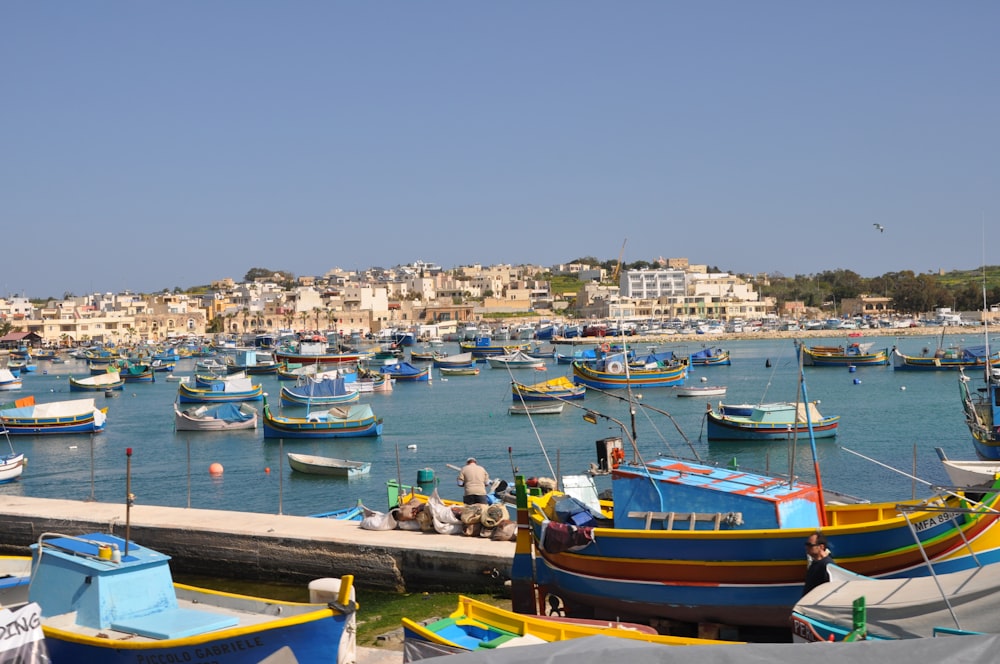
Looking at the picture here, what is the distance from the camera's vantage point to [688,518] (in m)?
12.7

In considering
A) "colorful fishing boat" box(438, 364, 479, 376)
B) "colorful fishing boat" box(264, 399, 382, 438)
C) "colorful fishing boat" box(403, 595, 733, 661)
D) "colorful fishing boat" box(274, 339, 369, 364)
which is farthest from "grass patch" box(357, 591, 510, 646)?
"colorful fishing boat" box(274, 339, 369, 364)

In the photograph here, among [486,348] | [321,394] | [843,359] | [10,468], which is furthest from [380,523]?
[486,348]

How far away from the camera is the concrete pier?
1530 cm

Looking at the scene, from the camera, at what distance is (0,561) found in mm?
13914

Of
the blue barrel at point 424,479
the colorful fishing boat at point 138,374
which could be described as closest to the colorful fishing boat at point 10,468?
the blue barrel at point 424,479

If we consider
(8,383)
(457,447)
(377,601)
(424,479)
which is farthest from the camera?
(8,383)

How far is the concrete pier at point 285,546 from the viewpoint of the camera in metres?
15.3

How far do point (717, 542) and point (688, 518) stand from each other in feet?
1.94

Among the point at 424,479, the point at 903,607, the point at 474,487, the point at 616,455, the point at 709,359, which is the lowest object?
the point at 709,359

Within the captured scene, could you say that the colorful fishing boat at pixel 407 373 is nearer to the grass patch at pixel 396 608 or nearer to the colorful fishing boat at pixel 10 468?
the colorful fishing boat at pixel 10 468

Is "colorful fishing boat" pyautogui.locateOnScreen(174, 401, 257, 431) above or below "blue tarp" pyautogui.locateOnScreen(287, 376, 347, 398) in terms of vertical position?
below

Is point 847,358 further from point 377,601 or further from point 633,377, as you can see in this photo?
point 377,601

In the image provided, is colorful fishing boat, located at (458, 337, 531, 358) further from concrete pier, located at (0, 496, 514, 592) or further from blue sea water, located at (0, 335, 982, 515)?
concrete pier, located at (0, 496, 514, 592)

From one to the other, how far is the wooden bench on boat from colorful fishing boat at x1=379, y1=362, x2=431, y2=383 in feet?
207
